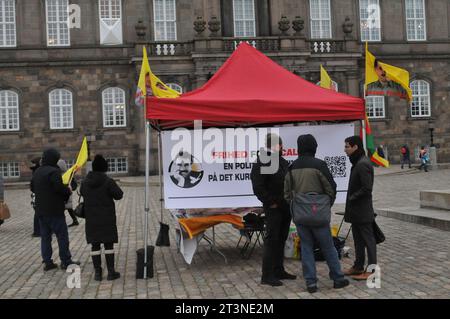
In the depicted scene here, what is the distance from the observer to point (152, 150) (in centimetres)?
3425

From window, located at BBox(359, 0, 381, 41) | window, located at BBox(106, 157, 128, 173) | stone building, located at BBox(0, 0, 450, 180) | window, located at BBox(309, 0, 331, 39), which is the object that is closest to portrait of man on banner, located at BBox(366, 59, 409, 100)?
stone building, located at BBox(0, 0, 450, 180)

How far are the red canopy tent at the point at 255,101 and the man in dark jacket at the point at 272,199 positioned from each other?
4.12 ft

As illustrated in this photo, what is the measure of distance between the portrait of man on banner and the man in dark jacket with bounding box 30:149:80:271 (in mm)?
6054

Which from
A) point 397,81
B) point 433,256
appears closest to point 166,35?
point 397,81

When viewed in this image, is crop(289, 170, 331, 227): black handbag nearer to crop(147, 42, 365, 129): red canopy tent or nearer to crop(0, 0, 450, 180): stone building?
crop(147, 42, 365, 129): red canopy tent

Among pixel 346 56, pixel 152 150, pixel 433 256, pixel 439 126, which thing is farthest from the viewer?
pixel 439 126

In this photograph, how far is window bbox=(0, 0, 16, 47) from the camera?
35531mm

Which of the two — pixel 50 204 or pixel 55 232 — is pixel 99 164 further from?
pixel 55 232

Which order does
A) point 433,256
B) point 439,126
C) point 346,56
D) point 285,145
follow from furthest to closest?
point 439,126, point 346,56, point 285,145, point 433,256

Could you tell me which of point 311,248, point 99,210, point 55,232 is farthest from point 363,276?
point 55,232

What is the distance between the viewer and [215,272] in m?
9.40

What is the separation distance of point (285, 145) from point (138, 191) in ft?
57.2

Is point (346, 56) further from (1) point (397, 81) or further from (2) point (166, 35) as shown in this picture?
(1) point (397, 81)

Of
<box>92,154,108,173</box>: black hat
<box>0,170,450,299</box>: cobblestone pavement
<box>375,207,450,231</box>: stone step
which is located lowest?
<box>0,170,450,299</box>: cobblestone pavement
